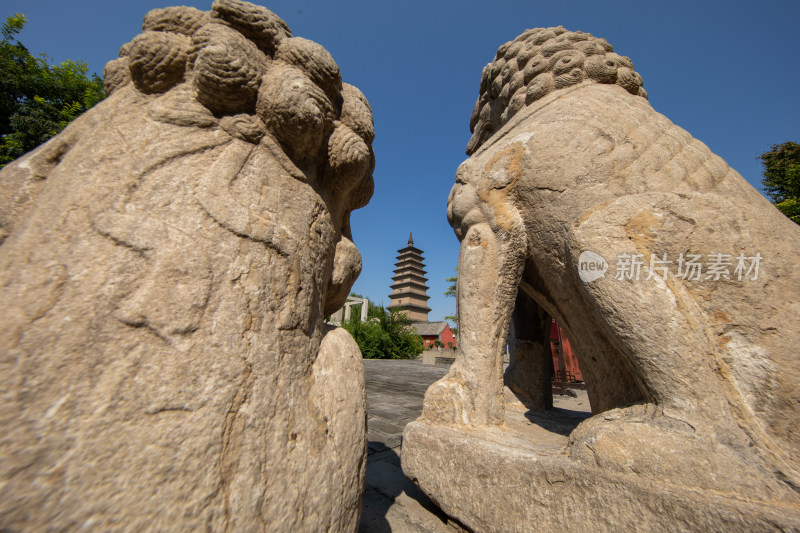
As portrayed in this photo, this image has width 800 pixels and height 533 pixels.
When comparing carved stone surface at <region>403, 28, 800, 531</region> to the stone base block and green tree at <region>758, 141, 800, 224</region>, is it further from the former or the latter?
green tree at <region>758, 141, 800, 224</region>

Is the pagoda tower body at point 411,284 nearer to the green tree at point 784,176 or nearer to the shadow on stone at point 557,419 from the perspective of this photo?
the green tree at point 784,176

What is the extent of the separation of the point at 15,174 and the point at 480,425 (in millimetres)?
1672

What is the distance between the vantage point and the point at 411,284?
101 ft

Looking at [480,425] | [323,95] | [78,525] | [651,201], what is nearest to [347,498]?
[78,525]

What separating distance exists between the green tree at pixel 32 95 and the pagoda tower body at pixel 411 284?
74.4 ft

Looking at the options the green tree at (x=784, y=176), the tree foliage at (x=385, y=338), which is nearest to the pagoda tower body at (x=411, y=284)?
the tree foliage at (x=385, y=338)

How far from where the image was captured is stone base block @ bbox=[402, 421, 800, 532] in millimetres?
866

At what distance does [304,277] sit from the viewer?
0.91 metres

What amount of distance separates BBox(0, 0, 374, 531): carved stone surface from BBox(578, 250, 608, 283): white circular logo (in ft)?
2.69

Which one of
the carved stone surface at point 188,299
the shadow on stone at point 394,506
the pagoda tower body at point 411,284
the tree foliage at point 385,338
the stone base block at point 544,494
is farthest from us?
the pagoda tower body at point 411,284

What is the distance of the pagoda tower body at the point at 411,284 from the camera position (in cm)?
3003

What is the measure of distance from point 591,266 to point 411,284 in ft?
96.7

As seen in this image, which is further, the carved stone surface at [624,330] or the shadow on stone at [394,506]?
the shadow on stone at [394,506]

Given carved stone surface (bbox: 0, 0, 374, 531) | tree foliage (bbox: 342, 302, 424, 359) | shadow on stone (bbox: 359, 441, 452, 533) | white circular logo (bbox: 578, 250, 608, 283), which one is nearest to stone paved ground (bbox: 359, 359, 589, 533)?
shadow on stone (bbox: 359, 441, 452, 533)
